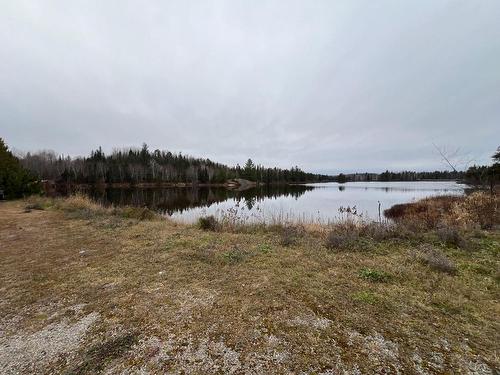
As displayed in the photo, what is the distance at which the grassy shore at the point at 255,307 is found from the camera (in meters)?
2.39

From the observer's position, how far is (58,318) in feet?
10.5

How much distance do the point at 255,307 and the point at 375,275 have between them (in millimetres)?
2251

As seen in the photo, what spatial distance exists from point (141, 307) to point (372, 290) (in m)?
3.26

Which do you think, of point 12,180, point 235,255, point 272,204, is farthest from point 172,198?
point 235,255

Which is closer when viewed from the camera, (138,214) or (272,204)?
(138,214)

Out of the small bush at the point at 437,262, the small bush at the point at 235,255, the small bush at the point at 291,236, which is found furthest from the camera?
the small bush at the point at 291,236

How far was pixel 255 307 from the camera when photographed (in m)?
3.29

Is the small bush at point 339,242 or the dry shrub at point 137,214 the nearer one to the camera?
the small bush at point 339,242

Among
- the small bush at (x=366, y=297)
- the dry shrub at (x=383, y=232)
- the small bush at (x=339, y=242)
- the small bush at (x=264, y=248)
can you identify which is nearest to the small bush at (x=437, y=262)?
the small bush at (x=339, y=242)

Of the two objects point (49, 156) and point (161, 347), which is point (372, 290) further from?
point (49, 156)

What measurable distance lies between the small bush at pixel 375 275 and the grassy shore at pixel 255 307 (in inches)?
0.7

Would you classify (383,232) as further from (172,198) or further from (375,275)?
(172,198)

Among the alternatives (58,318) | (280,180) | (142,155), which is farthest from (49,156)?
(58,318)

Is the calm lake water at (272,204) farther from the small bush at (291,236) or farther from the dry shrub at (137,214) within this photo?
the small bush at (291,236)
